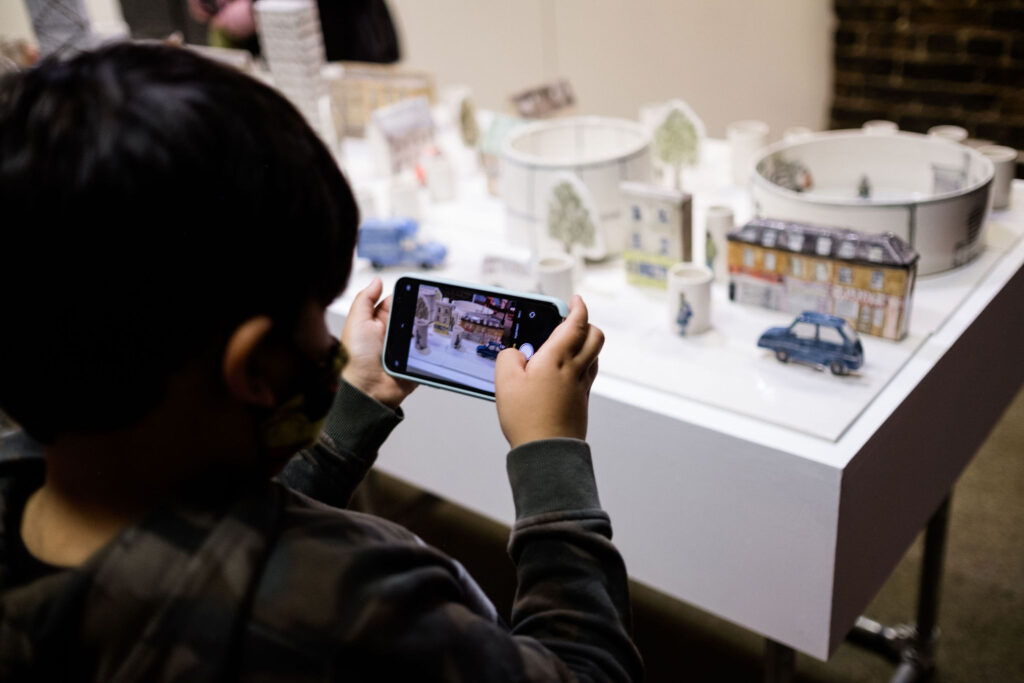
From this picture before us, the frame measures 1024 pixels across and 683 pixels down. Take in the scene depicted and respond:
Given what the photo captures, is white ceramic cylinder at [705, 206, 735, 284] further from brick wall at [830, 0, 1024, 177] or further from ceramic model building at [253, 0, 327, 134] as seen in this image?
brick wall at [830, 0, 1024, 177]

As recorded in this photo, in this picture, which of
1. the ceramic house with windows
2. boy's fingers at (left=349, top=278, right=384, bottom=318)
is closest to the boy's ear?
boy's fingers at (left=349, top=278, right=384, bottom=318)

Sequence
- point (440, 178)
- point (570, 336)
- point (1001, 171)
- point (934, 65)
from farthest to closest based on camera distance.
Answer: point (934, 65) < point (440, 178) < point (1001, 171) < point (570, 336)

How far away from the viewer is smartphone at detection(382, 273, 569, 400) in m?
0.72

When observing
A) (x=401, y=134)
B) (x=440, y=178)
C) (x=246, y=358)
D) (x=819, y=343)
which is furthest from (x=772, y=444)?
(x=401, y=134)

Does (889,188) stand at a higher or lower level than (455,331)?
lower

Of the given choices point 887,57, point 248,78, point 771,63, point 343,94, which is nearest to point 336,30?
point 343,94

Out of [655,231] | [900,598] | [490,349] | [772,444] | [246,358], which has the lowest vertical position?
[900,598]

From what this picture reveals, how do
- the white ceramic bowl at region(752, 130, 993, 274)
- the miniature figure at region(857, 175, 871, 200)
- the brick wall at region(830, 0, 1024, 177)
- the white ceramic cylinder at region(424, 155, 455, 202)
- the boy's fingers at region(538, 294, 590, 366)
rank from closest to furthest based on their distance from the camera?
the boy's fingers at region(538, 294, 590, 366)
the white ceramic bowl at region(752, 130, 993, 274)
the miniature figure at region(857, 175, 871, 200)
the white ceramic cylinder at region(424, 155, 455, 202)
the brick wall at region(830, 0, 1024, 177)

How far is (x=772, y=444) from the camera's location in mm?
968

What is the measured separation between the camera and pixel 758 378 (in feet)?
3.59

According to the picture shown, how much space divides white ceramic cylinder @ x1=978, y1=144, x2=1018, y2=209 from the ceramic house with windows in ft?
1.71

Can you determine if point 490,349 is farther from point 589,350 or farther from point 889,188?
point 889,188

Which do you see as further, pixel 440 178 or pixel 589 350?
pixel 440 178

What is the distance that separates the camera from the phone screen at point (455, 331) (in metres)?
0.72
